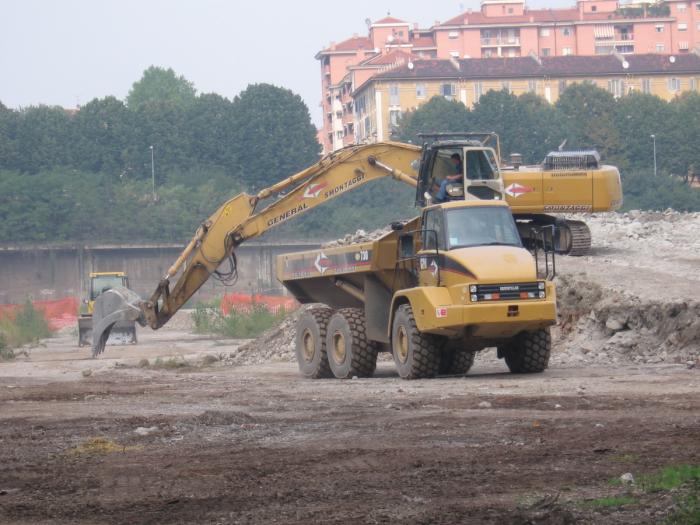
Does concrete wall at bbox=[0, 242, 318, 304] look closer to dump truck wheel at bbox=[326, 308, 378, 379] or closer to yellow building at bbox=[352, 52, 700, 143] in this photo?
yellow building at bbox=[352, 52, 700, 143]

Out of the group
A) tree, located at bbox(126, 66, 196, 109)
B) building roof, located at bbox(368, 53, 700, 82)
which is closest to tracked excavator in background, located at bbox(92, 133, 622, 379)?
building roof, located at bbox(368, 53, 700, 82)

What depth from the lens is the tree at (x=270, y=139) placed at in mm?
116562

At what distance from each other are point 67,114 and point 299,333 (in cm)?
9920

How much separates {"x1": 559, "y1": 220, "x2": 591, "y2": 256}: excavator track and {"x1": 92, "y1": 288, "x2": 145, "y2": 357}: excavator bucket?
11121 millimetres

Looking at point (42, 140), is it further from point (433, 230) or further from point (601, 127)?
point (433, 230)

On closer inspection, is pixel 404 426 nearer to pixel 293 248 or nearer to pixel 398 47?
pixel 293 248

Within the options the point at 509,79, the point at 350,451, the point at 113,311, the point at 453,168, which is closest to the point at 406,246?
the point at 453,168

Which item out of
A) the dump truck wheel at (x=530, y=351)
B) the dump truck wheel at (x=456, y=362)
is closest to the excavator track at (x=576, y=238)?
the dump truck wheel at (x=456, y=362)

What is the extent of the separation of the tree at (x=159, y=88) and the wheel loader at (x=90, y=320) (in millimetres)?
107301

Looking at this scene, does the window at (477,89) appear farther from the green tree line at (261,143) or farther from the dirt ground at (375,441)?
the dirt ground at (375,441)

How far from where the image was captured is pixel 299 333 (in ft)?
78.7

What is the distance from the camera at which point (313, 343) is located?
23328 millimetres

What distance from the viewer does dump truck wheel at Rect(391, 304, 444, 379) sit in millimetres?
19750

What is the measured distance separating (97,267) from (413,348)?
8373 centimetres
